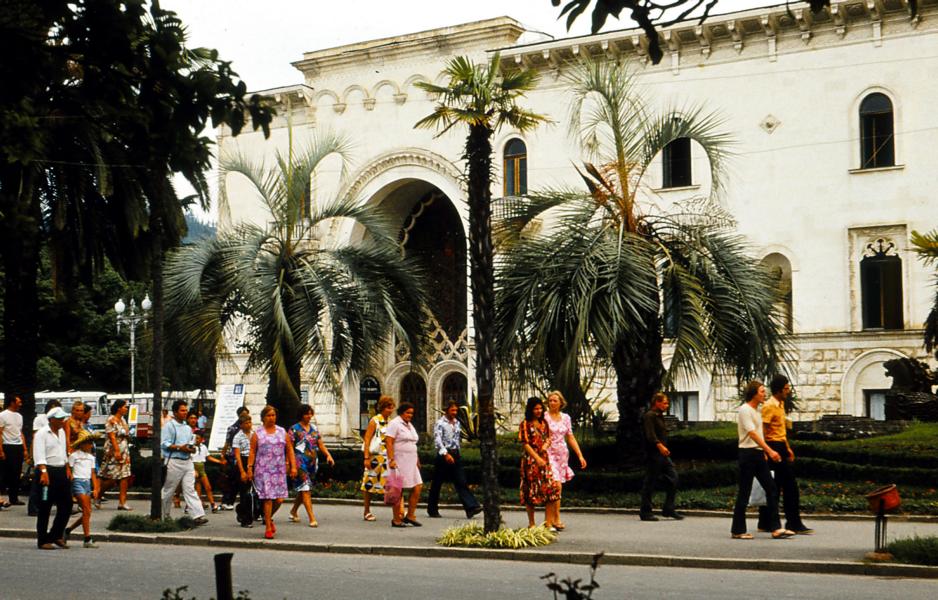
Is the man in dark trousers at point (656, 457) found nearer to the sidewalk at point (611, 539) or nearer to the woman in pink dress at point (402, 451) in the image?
the sidewalk at point (611, 539)

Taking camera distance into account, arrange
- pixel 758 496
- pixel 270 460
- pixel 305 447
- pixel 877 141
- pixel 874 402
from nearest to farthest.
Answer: pixel 758 496 → pixel 270 460 → pixel 305 447 → pixel 874 402 → pixel 877 141

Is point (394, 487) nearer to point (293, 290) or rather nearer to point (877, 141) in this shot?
point (293, 290)

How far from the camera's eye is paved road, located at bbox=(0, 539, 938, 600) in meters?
11.2

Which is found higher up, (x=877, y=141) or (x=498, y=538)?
(x=877, y=141)

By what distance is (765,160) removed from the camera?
116 ft

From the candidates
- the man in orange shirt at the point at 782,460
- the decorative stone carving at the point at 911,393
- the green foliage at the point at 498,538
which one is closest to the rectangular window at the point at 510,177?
the decorative stone carving at the point at 911,393

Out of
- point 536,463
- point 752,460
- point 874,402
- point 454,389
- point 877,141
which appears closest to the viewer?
point 752,460

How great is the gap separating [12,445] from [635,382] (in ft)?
33.0

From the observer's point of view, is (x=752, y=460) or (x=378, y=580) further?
(x=752, y=460)

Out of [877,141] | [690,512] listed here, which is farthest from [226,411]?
[877,141]

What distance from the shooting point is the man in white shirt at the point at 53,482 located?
15477mm

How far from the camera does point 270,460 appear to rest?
17031mm

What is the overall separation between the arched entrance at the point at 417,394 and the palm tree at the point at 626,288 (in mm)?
21329

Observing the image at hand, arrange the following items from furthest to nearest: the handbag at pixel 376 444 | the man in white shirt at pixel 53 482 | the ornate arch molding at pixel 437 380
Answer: the ornate arch molding at pixel 437 380, the handbag at pixel 376 444, the man in white shirt at pixel 53 482
